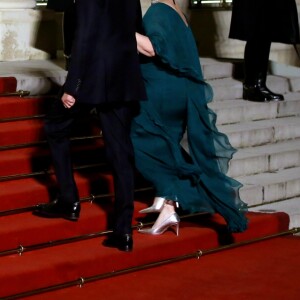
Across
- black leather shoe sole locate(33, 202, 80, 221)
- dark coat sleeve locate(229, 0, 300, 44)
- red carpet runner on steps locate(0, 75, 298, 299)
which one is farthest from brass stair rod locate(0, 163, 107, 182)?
dark coat sleeve locate(229, 0, 300, 44)

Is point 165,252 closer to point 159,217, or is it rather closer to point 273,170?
point 159,217

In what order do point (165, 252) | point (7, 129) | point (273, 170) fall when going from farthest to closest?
1. point (273, 170)
2. point (7, 129)
3. point (165, 252)

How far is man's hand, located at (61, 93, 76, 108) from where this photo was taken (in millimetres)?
6711

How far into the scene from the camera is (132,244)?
7.07 m

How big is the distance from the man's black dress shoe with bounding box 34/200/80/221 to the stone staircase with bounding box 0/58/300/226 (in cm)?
165

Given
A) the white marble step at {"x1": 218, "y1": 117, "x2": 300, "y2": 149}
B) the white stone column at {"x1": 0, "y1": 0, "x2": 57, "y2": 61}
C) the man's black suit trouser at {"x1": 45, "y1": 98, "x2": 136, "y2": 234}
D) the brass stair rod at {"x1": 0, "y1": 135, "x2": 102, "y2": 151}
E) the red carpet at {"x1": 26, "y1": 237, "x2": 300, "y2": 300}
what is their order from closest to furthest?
the red carpet at {"x1": 26, "y1": 237, "x2": 300, "y2": 300}, the man's black suit trouser at {"x1": 45, "y1": 98, "x2": 136, "y2": 234}, the brass stair rod at {"x1": 0, "y1": 135, "x2": 102, "y2": 151}, the white marble step at {"x1": 218, "y1": 117, "x2": 300, "y2": 149}, the white stone column at {"x1": 0, "y1": 0, "x2": 57, "y2": 61}

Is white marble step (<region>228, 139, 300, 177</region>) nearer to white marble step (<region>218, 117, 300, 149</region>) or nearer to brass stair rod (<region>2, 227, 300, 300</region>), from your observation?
white marble step (<region>218, 117, 300, 149</region>)

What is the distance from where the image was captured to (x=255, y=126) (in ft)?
31.5

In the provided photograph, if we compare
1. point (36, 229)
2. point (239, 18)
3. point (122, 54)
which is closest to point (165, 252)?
point (36, 229)

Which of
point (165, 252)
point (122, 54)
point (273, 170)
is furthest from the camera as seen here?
point (273, 170)

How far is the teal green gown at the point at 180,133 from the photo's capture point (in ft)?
24.0

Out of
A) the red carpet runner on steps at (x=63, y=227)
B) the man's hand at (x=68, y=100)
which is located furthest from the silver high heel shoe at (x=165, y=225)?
the man's hand at (x=68, y=100)

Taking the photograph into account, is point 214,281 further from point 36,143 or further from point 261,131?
point 261,131

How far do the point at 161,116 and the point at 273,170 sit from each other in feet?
6.64
